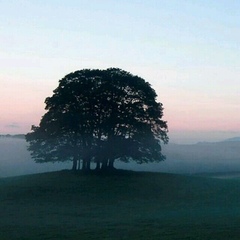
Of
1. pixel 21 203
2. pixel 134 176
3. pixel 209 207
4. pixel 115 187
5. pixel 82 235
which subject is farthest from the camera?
pixel 134 176

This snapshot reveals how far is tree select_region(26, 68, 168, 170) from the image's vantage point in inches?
2450

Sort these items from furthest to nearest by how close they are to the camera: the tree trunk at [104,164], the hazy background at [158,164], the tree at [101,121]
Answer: the hazy background at [158,164], the tree trunk at [104,164], the tree at [101,121]

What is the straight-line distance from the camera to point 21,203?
45.2m

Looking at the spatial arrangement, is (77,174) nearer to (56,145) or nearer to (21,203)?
(56,145)

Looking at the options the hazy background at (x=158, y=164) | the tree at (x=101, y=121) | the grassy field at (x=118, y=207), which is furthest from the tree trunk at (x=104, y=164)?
the hazy background at (x=158, y=164)

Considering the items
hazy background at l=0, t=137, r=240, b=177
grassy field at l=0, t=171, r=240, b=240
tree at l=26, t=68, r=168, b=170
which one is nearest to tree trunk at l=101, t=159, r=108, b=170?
tree at l=26, t=68, r=168, b=170

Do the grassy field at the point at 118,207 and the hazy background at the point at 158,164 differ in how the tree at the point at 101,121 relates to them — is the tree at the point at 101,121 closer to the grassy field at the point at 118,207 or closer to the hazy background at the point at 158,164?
the grassy field at the point at 118,207

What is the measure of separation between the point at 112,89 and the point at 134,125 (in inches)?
164

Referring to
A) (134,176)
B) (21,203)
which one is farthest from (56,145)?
(21,203)

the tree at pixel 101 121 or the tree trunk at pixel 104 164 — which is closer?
the tree at pixel 101 121

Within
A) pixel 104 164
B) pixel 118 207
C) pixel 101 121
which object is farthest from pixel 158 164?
pixel 118 207

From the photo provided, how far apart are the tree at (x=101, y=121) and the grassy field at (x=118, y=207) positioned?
2.42 m

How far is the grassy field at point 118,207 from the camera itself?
88.8 ft

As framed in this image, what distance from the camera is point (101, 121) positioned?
62094 millimetres
